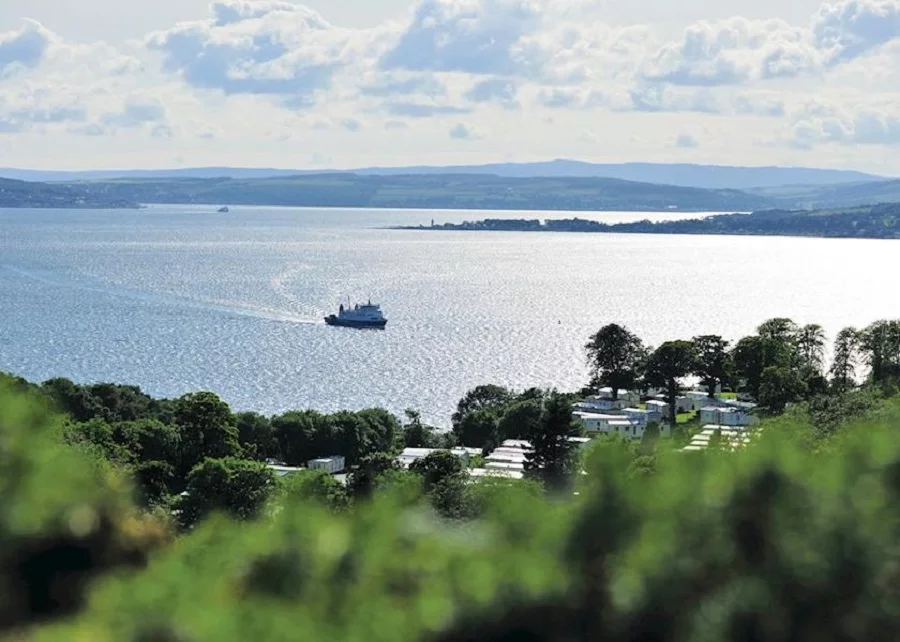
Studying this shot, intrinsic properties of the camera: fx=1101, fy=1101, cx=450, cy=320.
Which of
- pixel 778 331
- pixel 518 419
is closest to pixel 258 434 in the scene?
pixel 518 419

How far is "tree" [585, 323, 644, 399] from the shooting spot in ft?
168

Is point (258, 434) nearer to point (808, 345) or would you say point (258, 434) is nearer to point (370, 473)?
point (370, 473)

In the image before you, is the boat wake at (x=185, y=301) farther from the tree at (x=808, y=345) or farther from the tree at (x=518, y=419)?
the tree at (x=808, y=345)

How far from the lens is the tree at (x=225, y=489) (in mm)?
24067

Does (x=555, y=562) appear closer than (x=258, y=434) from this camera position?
Yes

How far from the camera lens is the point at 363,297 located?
333 feet

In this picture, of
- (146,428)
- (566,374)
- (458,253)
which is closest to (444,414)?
(566,374)

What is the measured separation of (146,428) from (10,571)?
3089 cm

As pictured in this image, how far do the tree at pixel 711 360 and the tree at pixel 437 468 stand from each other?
22.2 meters

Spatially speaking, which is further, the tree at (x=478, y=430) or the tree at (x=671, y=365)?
the tree at (x=671, y=365)

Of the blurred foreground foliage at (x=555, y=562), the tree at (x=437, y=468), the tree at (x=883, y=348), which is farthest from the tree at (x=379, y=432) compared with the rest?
the blurred foreground foliage at (x=555, y=562)

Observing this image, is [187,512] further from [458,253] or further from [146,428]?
[458,253]

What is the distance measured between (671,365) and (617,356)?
4124mm

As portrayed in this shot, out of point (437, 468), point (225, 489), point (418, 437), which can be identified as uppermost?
point (225, 489)
